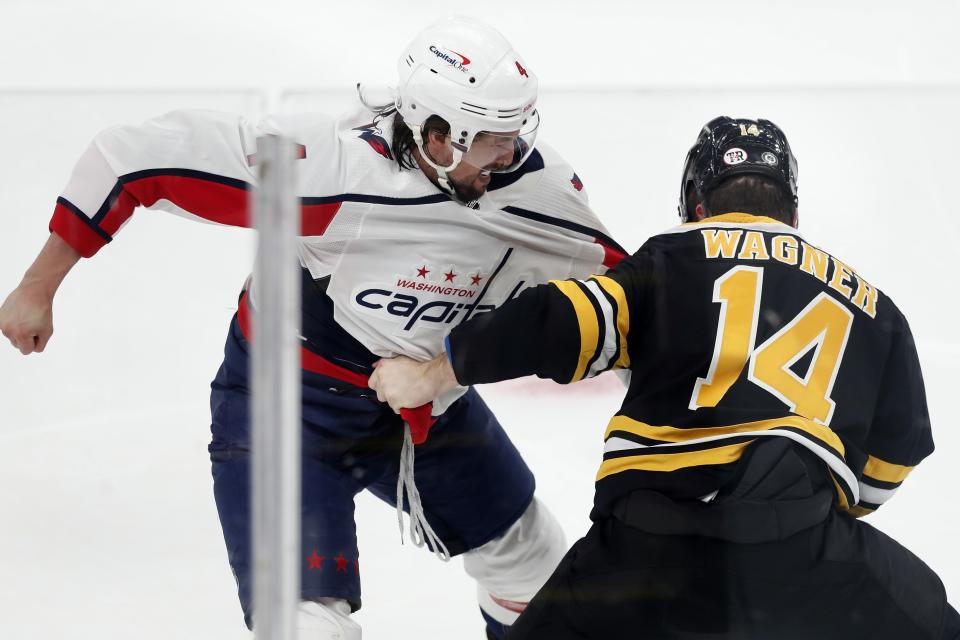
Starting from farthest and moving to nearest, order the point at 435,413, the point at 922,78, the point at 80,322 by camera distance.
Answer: the point at 922,78 → the point at 80,322 → the point at 435,413

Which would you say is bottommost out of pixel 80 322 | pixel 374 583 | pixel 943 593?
Answer: pixel 943 593

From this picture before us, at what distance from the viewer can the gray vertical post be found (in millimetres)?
792

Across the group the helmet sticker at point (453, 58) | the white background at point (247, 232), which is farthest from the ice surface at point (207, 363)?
the helmet sticker at point (453, 58)

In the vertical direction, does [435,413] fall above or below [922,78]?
below

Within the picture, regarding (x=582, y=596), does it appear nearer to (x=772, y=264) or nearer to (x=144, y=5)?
(x=772, y=264)

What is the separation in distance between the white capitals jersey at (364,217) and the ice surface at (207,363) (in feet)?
1.92

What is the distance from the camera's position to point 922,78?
329 centimetres

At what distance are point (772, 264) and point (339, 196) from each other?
1.82 feet

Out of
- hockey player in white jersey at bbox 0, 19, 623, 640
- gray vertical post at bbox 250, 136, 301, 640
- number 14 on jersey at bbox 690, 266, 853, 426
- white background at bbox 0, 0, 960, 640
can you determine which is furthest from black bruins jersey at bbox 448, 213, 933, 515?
white background at bbox 0, 0, 960, 640

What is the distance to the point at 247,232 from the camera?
1629 mm

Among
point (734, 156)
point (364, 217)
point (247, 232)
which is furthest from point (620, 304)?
point (247, 232)

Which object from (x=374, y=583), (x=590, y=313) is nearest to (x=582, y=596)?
(x=590, y=313)

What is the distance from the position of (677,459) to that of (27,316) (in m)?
0.88

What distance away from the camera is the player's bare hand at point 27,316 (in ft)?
5.15
